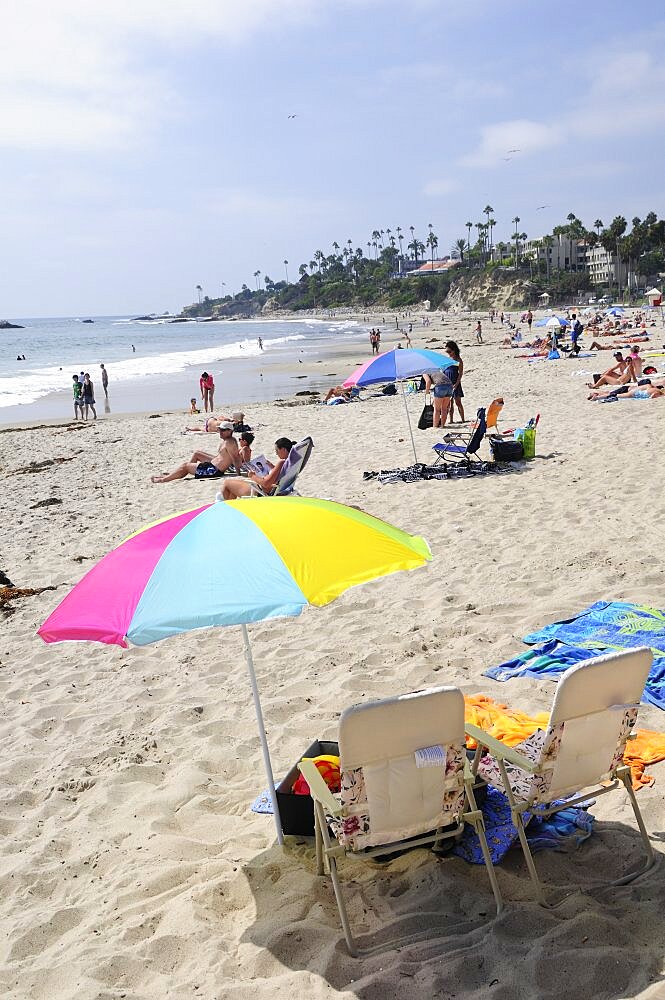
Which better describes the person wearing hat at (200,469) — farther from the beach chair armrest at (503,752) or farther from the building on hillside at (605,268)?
the building on hillside at (605,268)

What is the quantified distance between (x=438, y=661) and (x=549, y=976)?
8.56 ft

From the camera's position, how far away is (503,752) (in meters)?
3.14

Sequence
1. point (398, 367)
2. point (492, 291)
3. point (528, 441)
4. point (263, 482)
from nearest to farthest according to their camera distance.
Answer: point (398, 367)
point (263, 482)
point (528, 441)
point (492, 291)

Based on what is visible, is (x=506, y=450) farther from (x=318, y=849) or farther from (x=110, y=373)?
(x=110, y=373)

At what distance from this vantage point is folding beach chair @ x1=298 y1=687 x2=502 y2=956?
2791 mm

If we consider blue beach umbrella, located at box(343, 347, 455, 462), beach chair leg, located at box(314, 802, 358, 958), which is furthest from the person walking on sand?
beach chair leg, located at box(314, 802, 358, 958)

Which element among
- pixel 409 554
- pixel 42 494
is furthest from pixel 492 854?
pixel 42 494

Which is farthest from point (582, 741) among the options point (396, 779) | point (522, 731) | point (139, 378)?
point (139, 378)

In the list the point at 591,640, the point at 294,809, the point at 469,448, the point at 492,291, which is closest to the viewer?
the point at 294,809

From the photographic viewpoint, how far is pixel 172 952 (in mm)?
2986

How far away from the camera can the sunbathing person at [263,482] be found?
31.0 feet

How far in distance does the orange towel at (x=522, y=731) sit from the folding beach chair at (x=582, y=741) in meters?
0.60

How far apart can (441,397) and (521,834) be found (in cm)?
1081

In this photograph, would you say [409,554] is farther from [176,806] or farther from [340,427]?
[340,427]
